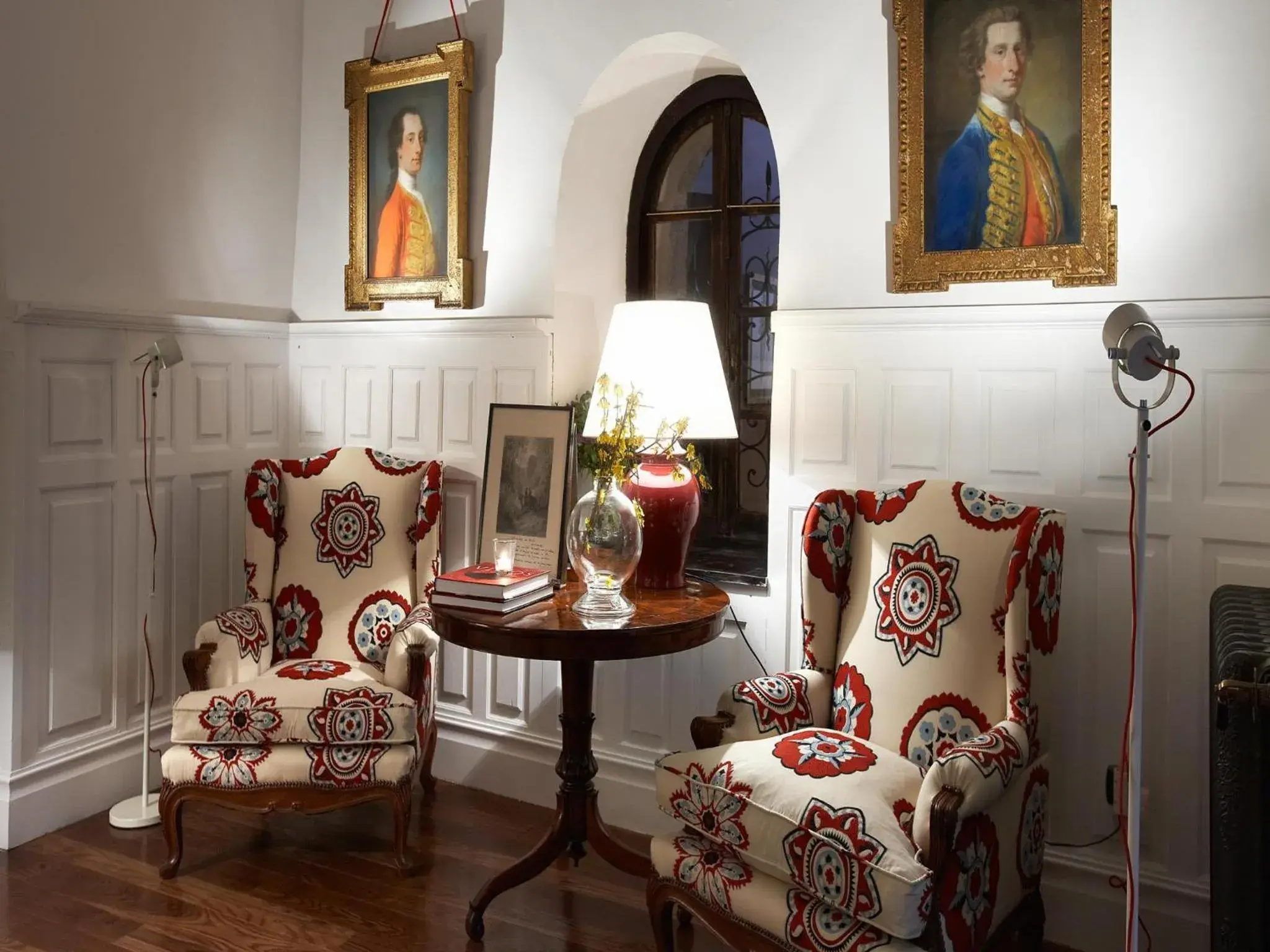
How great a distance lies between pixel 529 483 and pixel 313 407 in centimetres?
121

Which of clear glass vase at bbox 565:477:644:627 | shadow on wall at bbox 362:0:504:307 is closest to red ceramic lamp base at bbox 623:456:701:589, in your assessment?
clear glass vase at bbox 565:477:644:627

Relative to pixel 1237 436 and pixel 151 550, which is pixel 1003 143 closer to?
pixel 1237 436

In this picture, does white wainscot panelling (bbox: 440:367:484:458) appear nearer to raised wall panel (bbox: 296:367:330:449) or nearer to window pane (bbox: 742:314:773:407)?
raised wall panel (bbox: 296:367:330:449)

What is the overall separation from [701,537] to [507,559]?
1035mm

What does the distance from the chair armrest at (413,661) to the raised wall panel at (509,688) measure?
0.45 meters

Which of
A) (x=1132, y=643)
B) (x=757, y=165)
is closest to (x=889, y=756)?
(x=1132, y=643)

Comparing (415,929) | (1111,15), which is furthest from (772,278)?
(415,929)

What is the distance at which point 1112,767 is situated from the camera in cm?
247

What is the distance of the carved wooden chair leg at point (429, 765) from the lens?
3.33m

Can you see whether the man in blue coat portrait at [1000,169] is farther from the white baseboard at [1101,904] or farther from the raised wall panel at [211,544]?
the raised wall panel at [211,544]

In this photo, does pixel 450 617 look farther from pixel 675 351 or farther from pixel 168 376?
pixel 168 376

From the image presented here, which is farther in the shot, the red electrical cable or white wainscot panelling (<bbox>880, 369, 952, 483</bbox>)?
white wainscot panelling (<bbox>880, 369, 952, 483</bbox>)

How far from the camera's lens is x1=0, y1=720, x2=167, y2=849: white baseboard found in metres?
2.96

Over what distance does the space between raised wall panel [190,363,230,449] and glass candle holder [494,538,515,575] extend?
1.40m
